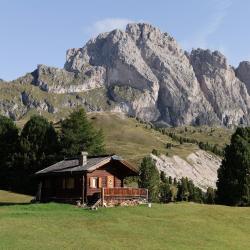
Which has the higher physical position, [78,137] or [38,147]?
[78,137]

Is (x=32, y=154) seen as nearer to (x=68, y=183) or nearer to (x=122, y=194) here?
(x=68, y=183)

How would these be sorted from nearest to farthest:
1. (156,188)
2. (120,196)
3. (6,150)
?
(120,196)
(6,150)
(156,188)

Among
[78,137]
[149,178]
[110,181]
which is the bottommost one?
[110,181]

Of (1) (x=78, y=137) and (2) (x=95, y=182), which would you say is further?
(1) (x=78, y=137)

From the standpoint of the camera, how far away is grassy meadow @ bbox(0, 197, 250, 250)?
3838 centimetres

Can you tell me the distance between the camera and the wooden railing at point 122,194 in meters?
59.8

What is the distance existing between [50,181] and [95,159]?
7217mm

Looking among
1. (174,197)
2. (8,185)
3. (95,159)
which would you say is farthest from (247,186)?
(174,197)

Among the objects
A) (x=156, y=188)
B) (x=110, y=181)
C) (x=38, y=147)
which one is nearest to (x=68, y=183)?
(x=110, y=181)

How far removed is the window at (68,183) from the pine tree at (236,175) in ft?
91.5

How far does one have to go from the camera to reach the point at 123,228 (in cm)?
4441

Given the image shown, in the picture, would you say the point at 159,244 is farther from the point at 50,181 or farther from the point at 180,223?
the point at 50,181

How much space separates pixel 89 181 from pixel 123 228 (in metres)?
20.4

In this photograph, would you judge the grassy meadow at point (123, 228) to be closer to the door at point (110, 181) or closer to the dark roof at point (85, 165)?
the dark roof at point (85, 165)
